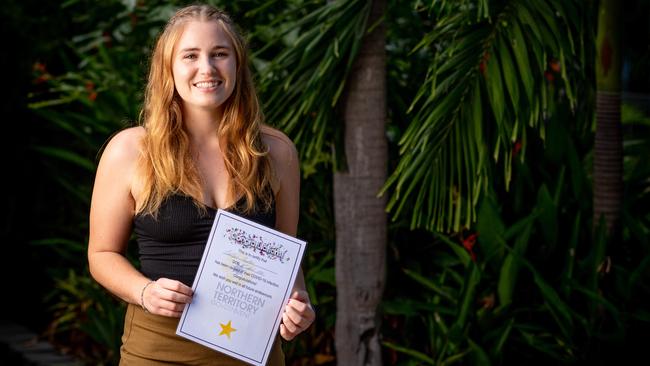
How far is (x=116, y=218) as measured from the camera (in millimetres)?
2309

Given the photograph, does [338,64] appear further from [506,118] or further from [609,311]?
[609,311]

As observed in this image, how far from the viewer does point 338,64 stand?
4.09 meters

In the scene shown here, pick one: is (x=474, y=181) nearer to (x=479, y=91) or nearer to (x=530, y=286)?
(x=479, y=91)

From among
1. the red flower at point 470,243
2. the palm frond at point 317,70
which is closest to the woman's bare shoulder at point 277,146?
the palm frond at point 317,70

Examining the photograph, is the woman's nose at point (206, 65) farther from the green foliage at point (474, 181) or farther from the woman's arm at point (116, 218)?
the green foliage at point (474, 181)

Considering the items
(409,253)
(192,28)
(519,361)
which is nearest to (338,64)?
(409,253)

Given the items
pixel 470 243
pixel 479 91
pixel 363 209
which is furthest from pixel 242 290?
pixel 470 243

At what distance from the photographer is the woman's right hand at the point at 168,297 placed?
2.16 m

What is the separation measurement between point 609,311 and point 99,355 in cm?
302

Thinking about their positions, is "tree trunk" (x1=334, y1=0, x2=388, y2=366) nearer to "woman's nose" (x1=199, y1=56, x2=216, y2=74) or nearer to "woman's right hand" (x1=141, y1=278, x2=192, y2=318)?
"woman's nose" (x1=199, y1=56, x2=216, y2=74)

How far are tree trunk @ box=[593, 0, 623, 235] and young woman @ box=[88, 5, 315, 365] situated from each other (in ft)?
6.65

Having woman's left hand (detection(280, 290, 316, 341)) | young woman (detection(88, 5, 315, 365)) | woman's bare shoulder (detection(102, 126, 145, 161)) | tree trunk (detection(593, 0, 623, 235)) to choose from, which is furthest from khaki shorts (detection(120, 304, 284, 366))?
tree trunk (detection(593, 0, 623, 235))

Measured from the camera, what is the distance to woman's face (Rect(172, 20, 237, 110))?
7.45 ft

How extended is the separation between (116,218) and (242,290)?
350 mm
